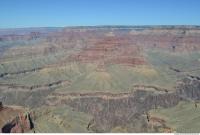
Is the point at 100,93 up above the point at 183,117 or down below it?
below

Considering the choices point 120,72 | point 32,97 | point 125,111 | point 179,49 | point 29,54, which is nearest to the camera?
point 125,111

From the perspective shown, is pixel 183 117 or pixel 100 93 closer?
pixel 183 117

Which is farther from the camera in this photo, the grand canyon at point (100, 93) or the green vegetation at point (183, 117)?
the grand canyon at point (100, 93)

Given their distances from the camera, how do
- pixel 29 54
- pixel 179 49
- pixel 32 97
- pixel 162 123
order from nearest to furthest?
pixel 162 123, pixel 32 97, pixel 29 54, pixel 179 49

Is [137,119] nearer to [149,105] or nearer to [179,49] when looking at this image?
[149,105]

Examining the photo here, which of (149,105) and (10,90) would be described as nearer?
A: (149,105)

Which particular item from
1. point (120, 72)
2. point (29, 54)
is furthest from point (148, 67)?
point (29, 54)

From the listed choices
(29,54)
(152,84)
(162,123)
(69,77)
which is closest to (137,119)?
(162,123)

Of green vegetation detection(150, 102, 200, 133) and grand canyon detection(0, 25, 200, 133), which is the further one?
grand canyon detection(0, 25, 200, 133)

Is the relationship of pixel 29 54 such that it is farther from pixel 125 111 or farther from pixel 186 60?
pixel 125 111
